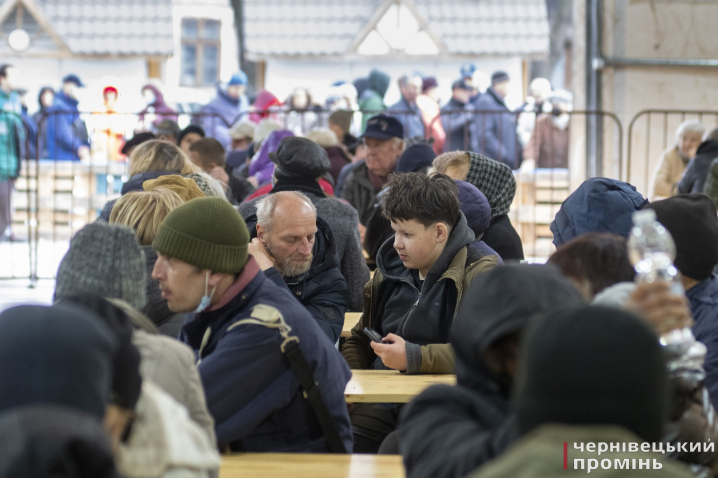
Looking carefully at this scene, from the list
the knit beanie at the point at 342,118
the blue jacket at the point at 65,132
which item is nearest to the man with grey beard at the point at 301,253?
the knit beanie at the point at 342,118

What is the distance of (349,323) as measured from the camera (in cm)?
473

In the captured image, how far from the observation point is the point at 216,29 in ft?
72.3

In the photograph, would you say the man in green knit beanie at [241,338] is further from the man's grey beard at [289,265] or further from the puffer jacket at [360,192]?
the puffer jacket at [360,192]

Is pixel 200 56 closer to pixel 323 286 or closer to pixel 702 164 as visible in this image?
pixel 702 164

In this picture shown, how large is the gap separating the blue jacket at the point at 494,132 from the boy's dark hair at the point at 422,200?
6.94m

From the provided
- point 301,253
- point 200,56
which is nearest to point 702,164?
point 301,253

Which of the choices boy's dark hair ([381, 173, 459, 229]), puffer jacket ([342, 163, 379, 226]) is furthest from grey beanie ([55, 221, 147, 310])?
puffer jacket ([342, 163, 379, 226])

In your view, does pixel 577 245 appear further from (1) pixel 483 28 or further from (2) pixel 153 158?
(1) pixel 483 28

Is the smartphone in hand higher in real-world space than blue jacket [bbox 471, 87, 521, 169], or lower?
lower

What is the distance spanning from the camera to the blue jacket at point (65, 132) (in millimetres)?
13234

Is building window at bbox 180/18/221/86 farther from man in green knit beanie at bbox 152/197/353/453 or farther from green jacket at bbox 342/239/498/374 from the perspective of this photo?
man in green knit beanie at bbox 152/197/353/453

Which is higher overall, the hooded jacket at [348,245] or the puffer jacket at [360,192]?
the puffer jacket at [360,192]

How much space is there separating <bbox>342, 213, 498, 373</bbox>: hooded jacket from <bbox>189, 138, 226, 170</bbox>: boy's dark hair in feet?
11.6

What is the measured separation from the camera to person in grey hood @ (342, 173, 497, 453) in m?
3.65
